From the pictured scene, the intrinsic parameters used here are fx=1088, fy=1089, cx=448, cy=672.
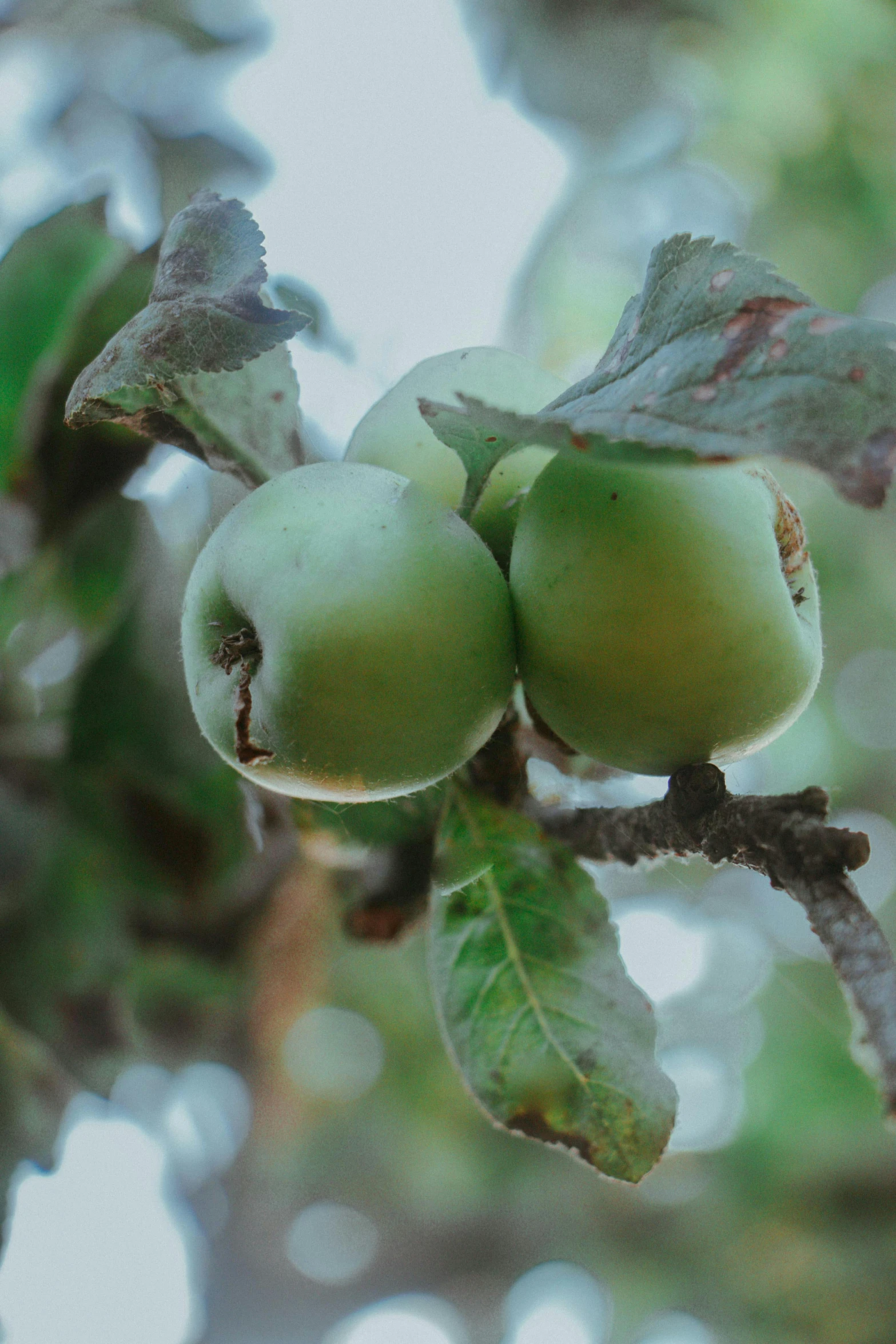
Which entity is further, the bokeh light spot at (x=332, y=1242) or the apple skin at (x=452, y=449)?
the bokeh light spot at (x=332, y=1242)

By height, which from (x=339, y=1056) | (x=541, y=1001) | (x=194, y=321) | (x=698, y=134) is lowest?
(x=339, y=1056)

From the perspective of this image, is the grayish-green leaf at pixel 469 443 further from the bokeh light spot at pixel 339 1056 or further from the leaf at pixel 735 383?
the bokeh light spot at pixel 339 1056

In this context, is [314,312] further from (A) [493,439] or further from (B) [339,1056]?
(B) [339,1056]

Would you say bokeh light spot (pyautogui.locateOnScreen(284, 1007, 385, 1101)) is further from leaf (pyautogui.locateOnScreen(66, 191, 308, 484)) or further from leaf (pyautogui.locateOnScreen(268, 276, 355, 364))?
leaf (pyautogui.locateOnScreen(66, 191, 308, 484))

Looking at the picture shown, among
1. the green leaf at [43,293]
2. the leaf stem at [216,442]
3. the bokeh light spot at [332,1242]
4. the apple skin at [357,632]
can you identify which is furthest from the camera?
the bokeh light spot at [332,1242]

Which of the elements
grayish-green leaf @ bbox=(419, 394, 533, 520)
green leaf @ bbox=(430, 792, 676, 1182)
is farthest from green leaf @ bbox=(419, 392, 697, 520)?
green leaf @ bbox=(430, 792, 676, 1182)

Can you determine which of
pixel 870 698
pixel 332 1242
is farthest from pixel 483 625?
pixel 332 1242

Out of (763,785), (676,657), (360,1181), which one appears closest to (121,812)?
(676,657)

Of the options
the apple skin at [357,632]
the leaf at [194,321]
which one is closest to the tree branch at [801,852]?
the apple skin at [357,632]
